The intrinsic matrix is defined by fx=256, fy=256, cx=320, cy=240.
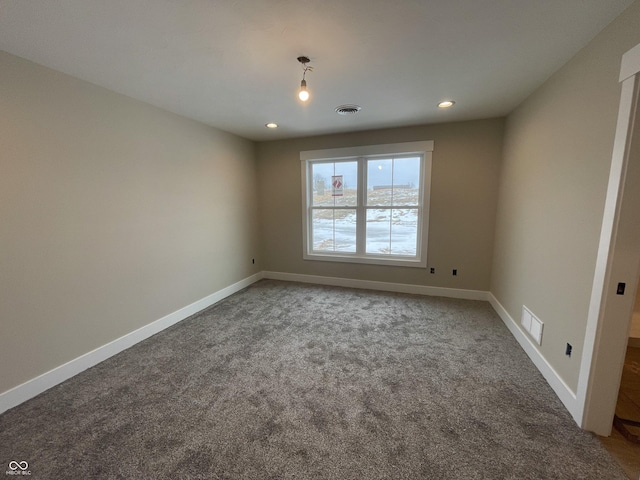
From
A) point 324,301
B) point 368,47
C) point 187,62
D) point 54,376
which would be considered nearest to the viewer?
point 368,47

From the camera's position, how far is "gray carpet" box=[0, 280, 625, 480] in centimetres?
140

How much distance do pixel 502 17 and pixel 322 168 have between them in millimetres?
3052

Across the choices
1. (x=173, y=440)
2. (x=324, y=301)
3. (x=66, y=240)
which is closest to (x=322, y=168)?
(x=324, y=301)

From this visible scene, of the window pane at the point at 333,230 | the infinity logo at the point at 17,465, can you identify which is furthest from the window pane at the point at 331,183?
the infinity logo at the point at 17,465

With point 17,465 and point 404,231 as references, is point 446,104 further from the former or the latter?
point 17,465

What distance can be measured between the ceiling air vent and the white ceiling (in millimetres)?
208

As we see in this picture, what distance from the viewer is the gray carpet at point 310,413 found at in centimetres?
140

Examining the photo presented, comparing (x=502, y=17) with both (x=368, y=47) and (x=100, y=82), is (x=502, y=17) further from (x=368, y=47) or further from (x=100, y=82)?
(x=100, y=82)

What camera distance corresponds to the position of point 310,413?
175 centimetres

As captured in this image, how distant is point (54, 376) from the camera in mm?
2066

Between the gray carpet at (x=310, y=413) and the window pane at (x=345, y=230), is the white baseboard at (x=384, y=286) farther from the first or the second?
the gray carpet at (x=310, y=413)

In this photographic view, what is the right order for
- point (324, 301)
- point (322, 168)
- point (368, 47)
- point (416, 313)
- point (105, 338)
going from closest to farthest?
point (368, 47) < point (105, 338) < point (416, 313) < point (324, 301) < point (322, 168)

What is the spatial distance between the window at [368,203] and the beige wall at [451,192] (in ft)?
0.39

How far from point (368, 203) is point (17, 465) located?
13.5ft
